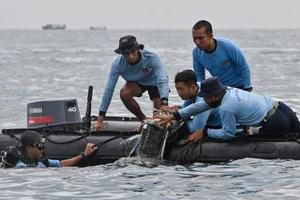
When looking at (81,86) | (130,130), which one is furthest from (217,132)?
(81,86)

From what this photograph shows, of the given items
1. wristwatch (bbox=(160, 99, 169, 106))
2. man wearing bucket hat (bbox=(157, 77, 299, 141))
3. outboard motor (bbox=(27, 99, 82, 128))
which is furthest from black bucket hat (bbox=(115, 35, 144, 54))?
outboard motor (bbox=(27, 99, 82, 128))

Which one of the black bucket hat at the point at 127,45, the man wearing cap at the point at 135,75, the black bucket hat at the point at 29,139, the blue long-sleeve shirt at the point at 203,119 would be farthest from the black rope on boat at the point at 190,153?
the black bucket hat at the point at 29,139

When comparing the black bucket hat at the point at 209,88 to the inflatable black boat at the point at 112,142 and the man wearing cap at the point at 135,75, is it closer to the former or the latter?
the inflatable black boat at the point at 112,142

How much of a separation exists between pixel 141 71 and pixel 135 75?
136 millimetres

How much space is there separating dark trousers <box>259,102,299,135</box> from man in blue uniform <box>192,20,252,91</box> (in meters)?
0.79

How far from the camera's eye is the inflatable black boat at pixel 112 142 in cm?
1168

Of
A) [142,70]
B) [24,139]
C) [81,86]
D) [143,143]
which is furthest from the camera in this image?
[81,86]

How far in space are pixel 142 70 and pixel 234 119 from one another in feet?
7.16

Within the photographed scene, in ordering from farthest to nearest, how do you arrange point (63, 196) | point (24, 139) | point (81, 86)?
point (81, 86) → point (24, 139) → point (63, 196)

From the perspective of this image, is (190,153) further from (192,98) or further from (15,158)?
(15,158)

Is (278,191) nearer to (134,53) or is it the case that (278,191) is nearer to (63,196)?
(63,196)

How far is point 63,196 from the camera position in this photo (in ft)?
33.6

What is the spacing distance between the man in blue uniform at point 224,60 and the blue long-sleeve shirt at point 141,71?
0.76 m

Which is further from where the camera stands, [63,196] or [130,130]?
[130,130]
